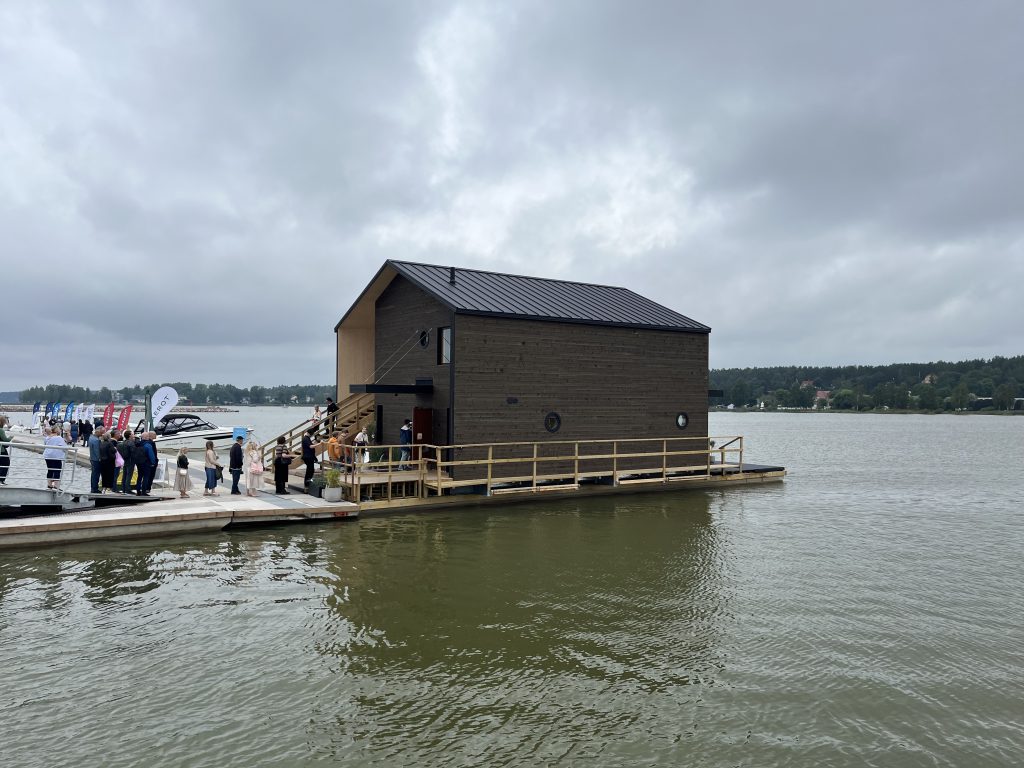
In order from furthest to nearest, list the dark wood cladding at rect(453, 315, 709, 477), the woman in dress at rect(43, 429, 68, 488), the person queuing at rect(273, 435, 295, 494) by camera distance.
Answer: the dark wood cladding at rect(453, 315, 709, 477), the person queuing at rect(273, 435, 295, 494), the woman in dress at rect(43, 429, 68, 488)

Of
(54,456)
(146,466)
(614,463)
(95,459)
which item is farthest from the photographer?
(614,463)

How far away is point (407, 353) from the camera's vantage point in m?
22.6

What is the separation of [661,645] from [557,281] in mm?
18739

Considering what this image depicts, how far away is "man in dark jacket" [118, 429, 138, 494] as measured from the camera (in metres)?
16.8

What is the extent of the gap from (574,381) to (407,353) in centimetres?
572

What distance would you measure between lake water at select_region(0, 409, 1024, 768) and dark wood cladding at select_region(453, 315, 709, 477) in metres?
4.65

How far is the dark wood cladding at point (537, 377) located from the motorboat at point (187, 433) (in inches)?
822

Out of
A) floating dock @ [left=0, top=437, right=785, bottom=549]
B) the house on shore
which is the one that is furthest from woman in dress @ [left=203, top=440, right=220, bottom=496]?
the house on shore

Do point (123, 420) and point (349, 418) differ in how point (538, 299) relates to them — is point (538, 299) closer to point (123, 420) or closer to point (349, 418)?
point (349, 418)

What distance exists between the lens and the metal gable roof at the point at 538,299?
20.7 m

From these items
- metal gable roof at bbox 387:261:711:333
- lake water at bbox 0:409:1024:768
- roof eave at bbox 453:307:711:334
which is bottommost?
lake water at bbox 0:409:1024:768

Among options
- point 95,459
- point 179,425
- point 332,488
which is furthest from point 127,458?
point 179,425

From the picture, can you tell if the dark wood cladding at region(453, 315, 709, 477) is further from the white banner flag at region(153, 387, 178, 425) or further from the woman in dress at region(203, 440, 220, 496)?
the white banner flag at region(153, 387, 178, 425)

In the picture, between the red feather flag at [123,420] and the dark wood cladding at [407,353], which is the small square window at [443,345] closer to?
the dark wood cladding at [407,353]
